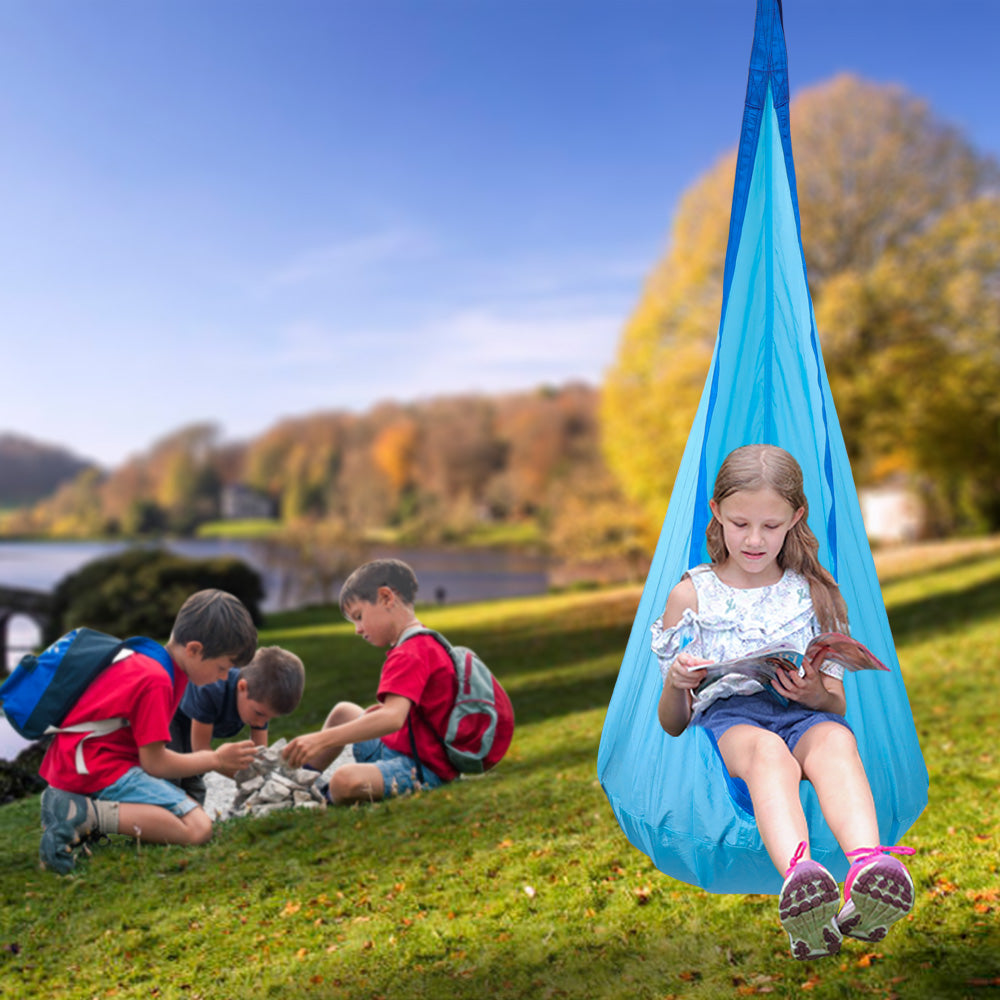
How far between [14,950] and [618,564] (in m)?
18.3

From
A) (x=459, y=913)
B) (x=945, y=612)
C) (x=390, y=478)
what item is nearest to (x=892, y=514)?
(x=390, y=478)

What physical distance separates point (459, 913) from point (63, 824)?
1469 millimetres

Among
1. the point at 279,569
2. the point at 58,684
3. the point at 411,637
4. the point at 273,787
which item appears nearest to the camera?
the point at 58,684

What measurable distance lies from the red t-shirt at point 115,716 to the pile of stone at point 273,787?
29.5 inches

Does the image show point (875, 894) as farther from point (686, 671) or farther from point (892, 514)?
point (892, 514)

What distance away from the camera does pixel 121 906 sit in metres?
3.05

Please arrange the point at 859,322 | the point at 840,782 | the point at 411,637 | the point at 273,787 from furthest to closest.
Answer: the point at 859,322, the point at 273,787, the point at 411,637, the point at 840,782

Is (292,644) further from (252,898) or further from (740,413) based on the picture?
(740,413)

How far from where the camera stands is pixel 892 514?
890 inches

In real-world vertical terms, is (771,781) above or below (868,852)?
above

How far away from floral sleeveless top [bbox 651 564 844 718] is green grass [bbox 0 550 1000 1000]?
761 mm

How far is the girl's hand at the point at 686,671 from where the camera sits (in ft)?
8.01

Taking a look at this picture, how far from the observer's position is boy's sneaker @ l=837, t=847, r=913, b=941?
6.54 feet

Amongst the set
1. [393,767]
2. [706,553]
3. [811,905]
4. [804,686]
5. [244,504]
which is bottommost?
[393,767]
